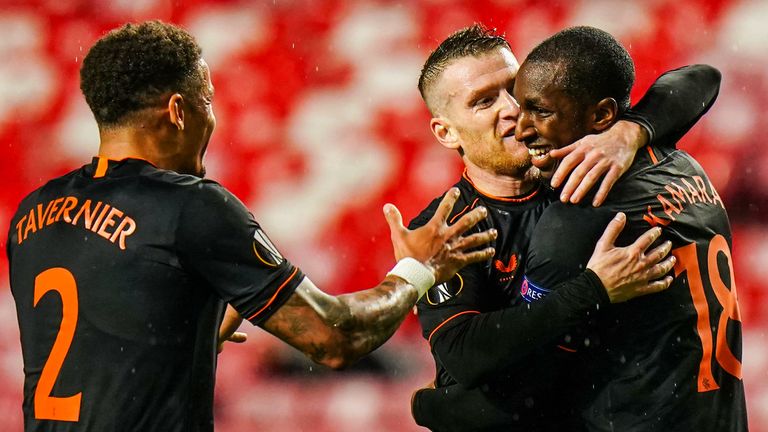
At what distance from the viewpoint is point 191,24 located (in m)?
4.71

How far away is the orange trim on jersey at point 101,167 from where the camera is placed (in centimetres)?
203

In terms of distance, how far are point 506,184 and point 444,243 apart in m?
0.54

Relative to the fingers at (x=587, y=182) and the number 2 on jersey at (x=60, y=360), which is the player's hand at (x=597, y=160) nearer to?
the fingers at (x=587, y=182)

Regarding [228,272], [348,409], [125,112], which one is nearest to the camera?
[228,272]

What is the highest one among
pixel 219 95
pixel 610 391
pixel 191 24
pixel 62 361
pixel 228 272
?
pixel 191 24

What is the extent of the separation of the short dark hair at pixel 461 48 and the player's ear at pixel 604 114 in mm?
645

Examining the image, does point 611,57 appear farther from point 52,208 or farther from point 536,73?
point 52,208

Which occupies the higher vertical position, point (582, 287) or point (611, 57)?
Result: point (611, 57)

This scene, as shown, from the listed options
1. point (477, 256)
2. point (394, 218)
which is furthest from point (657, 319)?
point (394, 218)

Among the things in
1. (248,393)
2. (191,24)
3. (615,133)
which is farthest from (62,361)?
(191,24)

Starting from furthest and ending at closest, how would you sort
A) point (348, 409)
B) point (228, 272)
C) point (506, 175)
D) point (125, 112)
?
point (348, 409) → point (506, 175) → point (125, 112) → point (228, 272)

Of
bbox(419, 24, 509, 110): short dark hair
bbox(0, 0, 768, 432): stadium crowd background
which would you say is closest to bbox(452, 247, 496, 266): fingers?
bbox(419, 24, 509, 110): short dark hair

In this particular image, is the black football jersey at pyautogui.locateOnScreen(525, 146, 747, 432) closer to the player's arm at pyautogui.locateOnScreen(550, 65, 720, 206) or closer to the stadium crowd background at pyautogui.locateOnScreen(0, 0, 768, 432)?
the player's arm at pyautogui.locateOnScreen(550, 65, 720, 206)

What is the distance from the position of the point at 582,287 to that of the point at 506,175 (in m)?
0.73
